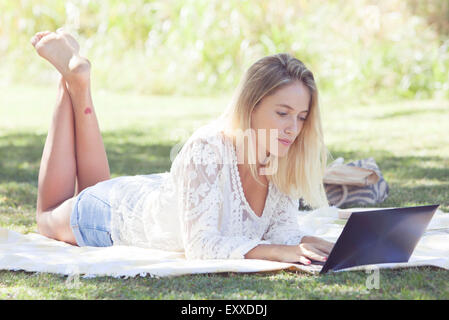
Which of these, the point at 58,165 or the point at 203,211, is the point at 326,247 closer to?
the point at 203,211

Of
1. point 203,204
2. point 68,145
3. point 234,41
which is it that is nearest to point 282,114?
point 203,204

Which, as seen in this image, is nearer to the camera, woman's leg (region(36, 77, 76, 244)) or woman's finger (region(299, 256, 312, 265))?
woman's finger (region(299, 256, 312, 265))

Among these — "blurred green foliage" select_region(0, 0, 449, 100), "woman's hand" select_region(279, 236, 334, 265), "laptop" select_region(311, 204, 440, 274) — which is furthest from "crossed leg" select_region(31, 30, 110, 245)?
"blurred green foliage" select_region(0, 0, 449, 100)

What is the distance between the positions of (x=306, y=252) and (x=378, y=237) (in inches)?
14.9

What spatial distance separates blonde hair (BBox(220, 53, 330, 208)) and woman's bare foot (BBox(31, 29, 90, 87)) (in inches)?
46.9

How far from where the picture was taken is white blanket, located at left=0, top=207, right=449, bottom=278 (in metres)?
3.42

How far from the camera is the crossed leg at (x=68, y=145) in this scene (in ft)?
14.6

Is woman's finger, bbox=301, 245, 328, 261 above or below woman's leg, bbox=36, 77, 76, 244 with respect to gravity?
below

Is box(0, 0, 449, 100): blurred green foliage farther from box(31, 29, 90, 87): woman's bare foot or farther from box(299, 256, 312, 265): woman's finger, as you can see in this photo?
box(299, 256, 312, 265): woman's finger

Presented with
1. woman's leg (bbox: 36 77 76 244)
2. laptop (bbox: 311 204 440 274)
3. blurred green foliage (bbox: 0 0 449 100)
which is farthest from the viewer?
blurred green foliage (bbox: 0 0 449 100)

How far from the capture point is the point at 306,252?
351 cm

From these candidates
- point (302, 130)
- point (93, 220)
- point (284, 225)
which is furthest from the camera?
point (93, 220)

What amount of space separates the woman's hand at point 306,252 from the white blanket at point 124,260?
Answer: 0.23 feet
